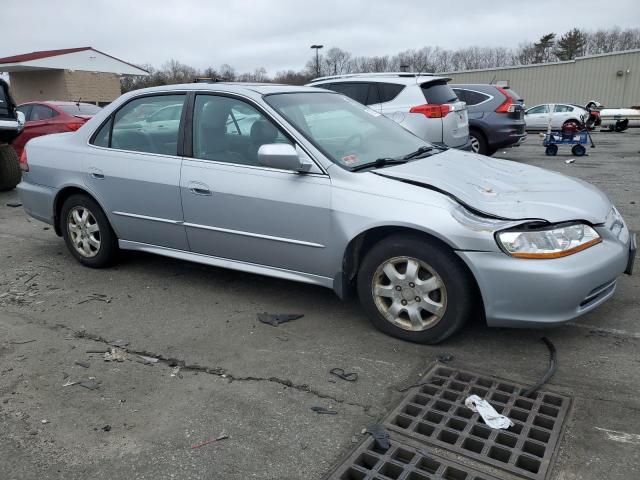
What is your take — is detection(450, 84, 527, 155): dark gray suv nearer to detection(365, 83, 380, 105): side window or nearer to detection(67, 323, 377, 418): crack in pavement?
detection(365, 83, 380, 105): side window

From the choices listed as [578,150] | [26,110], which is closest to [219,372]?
[26,110]

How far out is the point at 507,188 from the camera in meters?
3.84

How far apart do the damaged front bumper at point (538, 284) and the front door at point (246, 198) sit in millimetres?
1059

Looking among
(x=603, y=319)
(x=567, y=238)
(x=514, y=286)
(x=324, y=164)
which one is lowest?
(x=603, y=319)

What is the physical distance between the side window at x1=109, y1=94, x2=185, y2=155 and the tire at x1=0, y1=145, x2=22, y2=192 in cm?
550

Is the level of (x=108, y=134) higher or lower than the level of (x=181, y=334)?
higher

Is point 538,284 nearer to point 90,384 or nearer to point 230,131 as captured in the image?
point 230,131

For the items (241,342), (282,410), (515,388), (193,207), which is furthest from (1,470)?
(515,388)

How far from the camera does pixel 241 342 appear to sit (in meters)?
3.74

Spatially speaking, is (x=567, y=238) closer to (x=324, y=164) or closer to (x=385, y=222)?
(x=385, y=222)

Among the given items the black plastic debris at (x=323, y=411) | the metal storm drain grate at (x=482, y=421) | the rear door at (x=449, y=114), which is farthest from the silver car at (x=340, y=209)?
the rear door at (x=449, y=114)

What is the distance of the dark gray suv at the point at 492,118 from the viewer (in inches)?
445

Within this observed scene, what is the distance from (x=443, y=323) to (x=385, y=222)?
719 mm

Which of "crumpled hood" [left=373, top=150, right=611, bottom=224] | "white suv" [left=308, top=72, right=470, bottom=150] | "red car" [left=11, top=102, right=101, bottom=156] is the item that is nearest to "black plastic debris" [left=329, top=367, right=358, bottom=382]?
"crumpled hood" [left=373, top=150, right=611, bottom=224]
